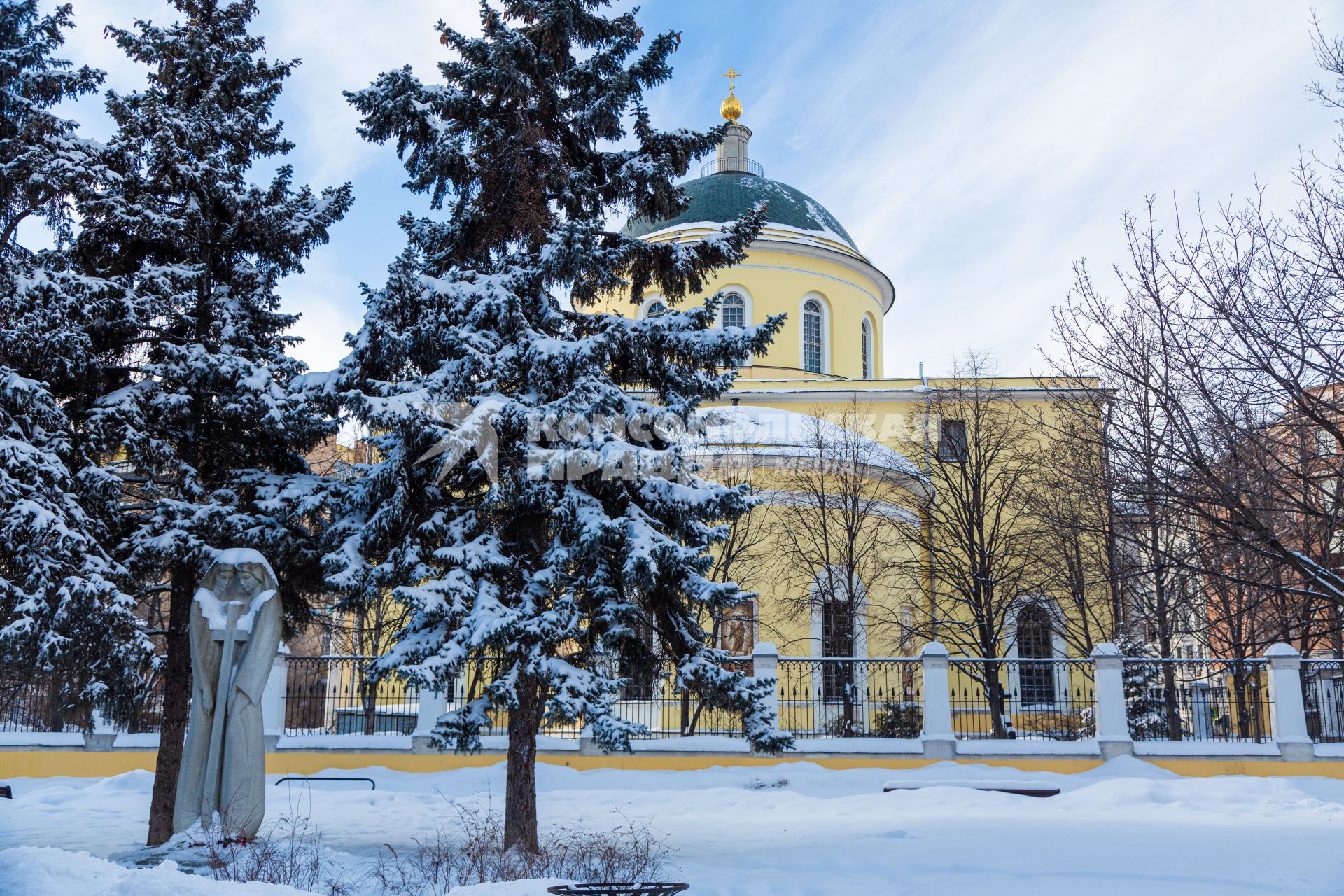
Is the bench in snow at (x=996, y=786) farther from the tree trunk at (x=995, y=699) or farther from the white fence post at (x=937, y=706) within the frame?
the tree trunk at (x=995, y=699)

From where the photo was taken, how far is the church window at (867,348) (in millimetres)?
29422

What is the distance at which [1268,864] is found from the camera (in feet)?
27.0

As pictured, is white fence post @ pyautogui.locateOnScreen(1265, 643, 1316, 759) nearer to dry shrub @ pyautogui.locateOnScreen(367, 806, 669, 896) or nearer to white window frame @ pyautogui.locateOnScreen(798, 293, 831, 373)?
dry shrub @ pyautogui.locateOnScreen(367, 806, 669, 896)

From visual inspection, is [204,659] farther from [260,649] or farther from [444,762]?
[444,762]

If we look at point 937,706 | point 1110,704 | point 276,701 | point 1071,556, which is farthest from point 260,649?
point 1071,556

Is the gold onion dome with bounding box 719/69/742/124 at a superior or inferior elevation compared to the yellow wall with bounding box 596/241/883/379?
superior

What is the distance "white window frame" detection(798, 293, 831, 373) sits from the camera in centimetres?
2817

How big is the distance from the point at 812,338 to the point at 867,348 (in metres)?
2.02

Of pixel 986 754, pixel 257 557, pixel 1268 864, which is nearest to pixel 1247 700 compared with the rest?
pixel 986 754

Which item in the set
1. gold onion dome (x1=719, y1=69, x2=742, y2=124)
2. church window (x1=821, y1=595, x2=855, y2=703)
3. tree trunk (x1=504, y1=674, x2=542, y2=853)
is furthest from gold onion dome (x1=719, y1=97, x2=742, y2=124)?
tree trunk (x1=504, y1=674, x2=542, y2=853)

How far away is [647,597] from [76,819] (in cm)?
730

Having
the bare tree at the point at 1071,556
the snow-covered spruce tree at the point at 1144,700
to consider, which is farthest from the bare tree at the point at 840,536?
the snow-covered spruce tree at the point at 1144,700

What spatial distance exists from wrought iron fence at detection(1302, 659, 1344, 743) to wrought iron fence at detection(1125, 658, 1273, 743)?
62cm

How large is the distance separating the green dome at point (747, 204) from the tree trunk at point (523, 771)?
19.6m
